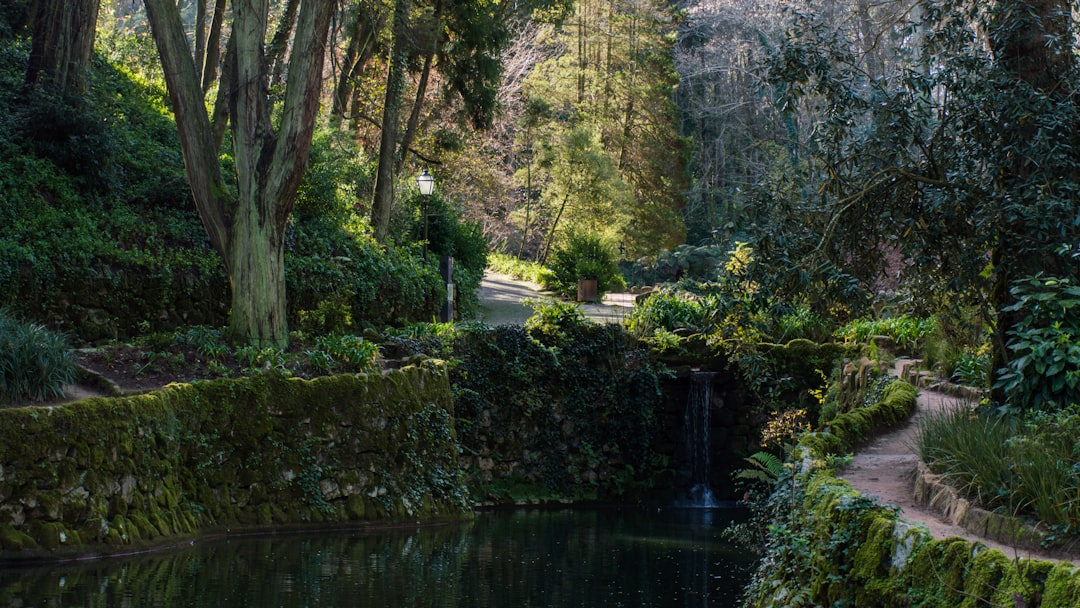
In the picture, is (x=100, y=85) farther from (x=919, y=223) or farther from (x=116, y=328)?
(x=919, y=223)

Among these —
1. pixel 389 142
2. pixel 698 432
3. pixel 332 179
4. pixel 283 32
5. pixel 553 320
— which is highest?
pixel 283 32

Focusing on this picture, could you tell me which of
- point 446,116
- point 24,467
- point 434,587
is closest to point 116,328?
point 24,467

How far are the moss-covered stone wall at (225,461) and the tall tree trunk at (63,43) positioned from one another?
754 centimetres

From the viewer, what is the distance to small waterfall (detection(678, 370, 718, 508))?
62.6 ft

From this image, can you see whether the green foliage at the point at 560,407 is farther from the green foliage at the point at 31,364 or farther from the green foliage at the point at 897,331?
the green foliage at the point at 31,364

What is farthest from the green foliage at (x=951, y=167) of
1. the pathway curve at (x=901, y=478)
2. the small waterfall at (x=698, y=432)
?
the small waterfall at (x=698, y=432)

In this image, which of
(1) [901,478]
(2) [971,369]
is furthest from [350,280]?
(1) [901,478]

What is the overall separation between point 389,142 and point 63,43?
621 cm

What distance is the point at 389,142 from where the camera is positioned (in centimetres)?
2170

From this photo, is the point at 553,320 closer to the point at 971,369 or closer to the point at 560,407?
the point at 560,407

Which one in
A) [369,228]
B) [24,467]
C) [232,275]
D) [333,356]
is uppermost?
[369,228]

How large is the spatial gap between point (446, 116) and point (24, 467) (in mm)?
18698

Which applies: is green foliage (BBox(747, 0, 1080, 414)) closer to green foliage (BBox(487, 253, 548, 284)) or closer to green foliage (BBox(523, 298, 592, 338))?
green foliage (BBox(523, 298, 592, 338))

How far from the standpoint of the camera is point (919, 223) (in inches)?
360
